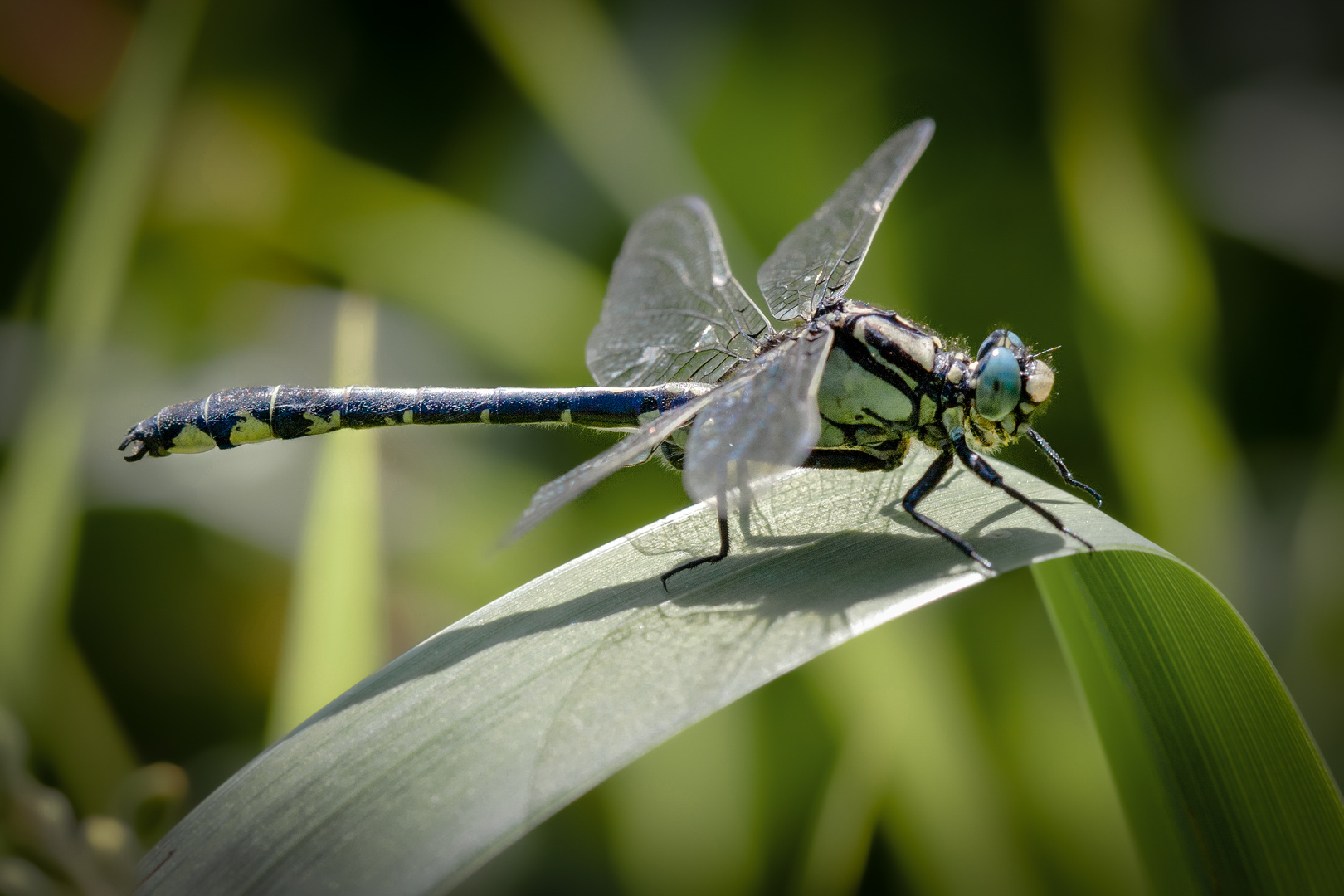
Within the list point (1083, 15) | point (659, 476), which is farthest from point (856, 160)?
point (659, 476)

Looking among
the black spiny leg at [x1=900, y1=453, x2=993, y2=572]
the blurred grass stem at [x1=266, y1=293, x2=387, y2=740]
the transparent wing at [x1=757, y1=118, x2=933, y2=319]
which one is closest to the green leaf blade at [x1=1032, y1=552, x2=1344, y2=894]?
the black spiny leg at [x1=900, y1=453, x2=993, y2=572]

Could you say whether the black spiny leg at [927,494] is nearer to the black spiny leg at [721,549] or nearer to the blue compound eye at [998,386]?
the blue compound eye at [998,386]

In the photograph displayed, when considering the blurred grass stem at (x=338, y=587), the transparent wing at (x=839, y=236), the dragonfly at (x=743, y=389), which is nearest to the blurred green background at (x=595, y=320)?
the blurred grass stem at (x=338, y=587)

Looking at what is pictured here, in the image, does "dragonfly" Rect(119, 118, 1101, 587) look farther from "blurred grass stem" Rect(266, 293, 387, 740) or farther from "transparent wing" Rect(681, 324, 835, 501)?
"blurred grass stem" Rect(266, 293, 387, 740)

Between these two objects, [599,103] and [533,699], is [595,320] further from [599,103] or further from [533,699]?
[533,699]

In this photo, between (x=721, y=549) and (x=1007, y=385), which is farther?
(x=1007, y=385)

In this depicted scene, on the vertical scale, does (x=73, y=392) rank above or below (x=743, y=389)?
above

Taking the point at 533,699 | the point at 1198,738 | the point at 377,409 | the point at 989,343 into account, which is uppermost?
the point at 377,409

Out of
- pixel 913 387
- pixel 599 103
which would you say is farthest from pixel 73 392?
pixel 913 387
